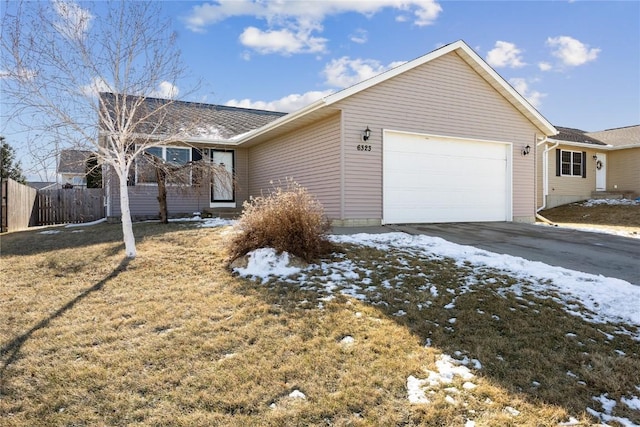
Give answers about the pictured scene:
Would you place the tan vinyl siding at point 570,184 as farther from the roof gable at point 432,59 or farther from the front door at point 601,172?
the roof gable at point 432,59

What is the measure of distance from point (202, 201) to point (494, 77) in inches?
→ 408

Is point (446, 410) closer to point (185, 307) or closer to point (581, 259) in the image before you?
point (185, 307)

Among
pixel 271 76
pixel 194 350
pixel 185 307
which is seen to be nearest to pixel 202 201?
pixel 271 76

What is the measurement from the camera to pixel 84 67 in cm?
688

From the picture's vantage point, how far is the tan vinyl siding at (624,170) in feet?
62.3

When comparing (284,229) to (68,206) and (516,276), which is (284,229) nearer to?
(516,276)

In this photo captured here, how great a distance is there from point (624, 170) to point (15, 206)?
25653 millimetres

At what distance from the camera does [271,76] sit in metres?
13.9

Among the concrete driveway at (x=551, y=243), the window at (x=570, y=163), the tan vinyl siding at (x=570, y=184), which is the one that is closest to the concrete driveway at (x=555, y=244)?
the concrete driveway at (x=551, y=243)

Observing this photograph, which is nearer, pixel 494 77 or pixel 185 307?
pixel 185 307

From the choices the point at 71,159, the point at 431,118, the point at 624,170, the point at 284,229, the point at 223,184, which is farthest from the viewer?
the point at 624,170

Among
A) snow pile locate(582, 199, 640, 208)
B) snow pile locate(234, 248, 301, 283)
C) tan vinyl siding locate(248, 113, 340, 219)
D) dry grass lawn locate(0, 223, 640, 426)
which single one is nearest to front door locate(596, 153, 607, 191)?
snow pile locate(582, 199, 640, 208)

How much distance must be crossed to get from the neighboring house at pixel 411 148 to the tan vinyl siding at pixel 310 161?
0.03 m

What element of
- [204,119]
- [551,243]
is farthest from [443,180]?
[204,119]
